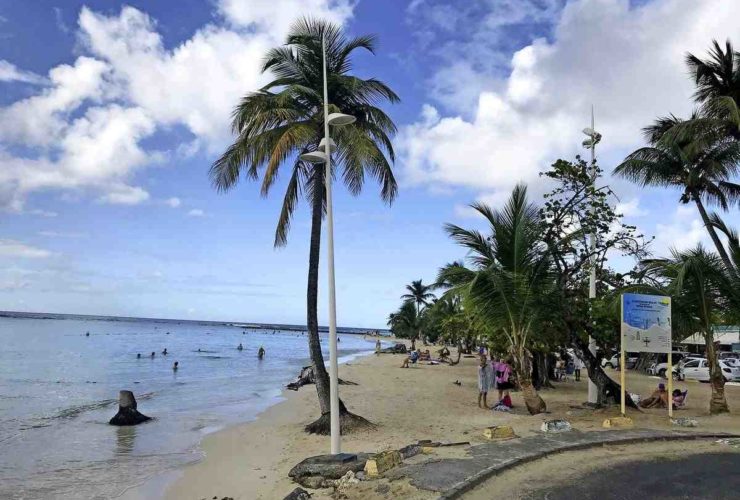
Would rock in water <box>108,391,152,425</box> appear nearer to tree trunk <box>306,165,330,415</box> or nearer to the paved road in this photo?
tree trunk <box>306,165,330,415</box>

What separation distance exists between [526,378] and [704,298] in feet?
16.8

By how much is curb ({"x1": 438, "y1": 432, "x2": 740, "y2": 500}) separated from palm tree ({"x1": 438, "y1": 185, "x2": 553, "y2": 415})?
3.72 metres

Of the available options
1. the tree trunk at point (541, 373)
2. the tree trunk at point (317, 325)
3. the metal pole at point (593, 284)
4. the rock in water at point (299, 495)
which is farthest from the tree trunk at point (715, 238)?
the rock in water at point (299, 495)

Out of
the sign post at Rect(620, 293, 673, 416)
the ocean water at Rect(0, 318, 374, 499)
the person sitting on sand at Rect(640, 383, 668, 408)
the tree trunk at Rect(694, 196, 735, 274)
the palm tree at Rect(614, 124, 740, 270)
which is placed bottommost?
the ocean water at Rect(0, 318, 374, 499)

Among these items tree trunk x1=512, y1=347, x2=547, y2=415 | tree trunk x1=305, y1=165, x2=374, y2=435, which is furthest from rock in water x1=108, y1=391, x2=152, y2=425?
tree trunk x1=512, y1=347, x2=547, y2=415

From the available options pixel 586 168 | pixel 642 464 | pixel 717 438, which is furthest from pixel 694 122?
pixel 642 464

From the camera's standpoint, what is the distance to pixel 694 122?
17797 mm

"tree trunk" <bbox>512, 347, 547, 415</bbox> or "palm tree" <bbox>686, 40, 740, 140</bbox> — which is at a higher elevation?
"palm tree" <bbox>686, 40, 740, 140</bbox>

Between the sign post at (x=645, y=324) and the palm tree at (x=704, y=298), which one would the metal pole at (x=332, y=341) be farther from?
the palm tree at (x=704, y=298)

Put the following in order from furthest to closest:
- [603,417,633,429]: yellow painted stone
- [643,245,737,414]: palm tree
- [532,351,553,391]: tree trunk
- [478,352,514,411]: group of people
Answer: [532,351,553,391]: tree trunk
[478,352,514,411]: group of people
[643,245,737,414]: palm tree
[603,417,633,429]: yellow painted stone

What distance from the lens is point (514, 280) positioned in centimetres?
1306

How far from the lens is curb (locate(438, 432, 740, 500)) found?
6478 mm

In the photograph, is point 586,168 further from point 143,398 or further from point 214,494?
point 143,398

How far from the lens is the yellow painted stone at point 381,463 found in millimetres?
7281
